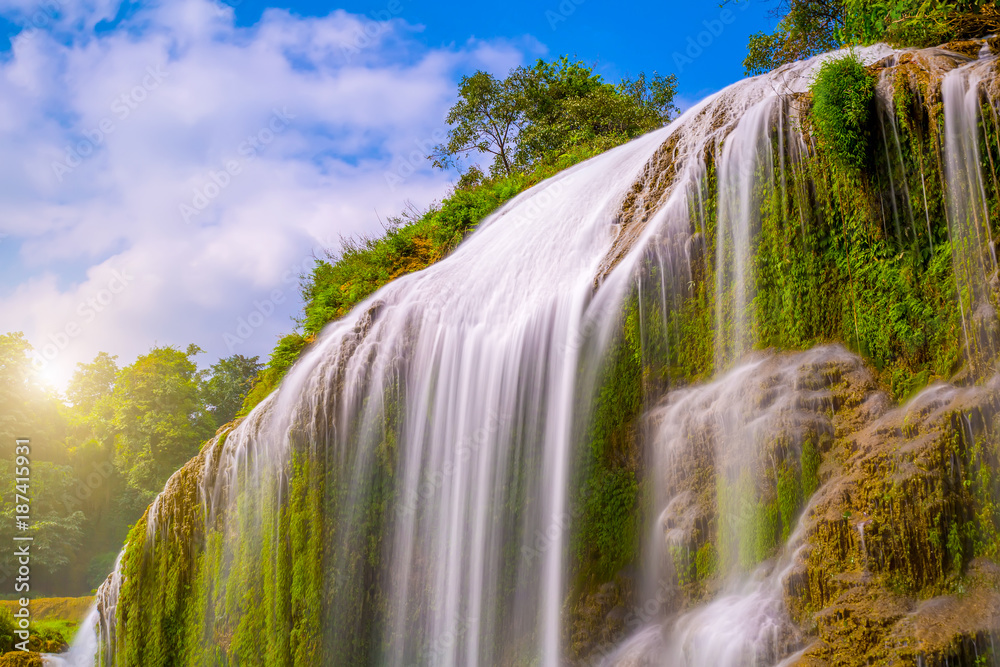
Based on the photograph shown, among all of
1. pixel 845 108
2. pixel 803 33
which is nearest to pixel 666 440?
pixel 845 108

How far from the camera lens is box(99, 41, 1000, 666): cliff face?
4.87 meters

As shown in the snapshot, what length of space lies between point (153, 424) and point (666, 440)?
33.2 m

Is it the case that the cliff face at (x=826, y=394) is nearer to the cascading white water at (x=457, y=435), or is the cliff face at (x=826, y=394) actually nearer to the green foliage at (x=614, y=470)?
the green foliage at (x=614, y=470)

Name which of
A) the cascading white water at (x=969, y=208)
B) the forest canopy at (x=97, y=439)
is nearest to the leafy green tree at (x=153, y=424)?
the forest canopy at (x=97, y=439)

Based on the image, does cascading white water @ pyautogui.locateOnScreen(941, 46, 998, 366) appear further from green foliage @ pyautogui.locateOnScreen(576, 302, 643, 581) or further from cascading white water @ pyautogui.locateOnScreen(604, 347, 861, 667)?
green foliage @ pyautogui.locateOnScreen(576, 302, 643, 581)

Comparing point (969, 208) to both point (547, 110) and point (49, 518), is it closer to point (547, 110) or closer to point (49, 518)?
point (547, 110)

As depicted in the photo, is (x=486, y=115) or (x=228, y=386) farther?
(x=228, y=386)

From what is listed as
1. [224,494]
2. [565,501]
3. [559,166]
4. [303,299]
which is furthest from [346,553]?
[559,166]

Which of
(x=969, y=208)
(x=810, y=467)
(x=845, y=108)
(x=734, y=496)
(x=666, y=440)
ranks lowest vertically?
(x=734, y=496)

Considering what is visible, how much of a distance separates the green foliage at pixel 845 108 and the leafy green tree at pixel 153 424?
110 feet

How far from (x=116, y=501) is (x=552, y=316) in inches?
1362

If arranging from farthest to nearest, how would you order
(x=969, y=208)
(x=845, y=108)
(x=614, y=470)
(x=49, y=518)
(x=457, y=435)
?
(x=49, y=518)
(x=457, y=435)
(x=614, y=470)
(x=845, y=108)
(x=969, y=208)

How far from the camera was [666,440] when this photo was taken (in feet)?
20.5

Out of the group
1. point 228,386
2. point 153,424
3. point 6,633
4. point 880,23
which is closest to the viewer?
point 880,23
